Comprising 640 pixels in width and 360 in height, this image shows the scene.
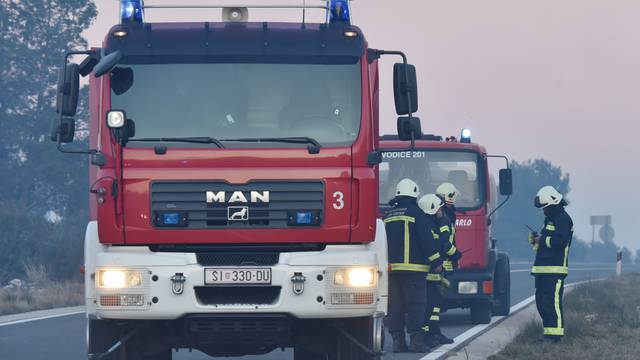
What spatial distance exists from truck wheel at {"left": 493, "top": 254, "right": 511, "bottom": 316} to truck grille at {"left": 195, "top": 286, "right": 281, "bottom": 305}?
10531 millimetres

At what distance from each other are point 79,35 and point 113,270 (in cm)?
5122

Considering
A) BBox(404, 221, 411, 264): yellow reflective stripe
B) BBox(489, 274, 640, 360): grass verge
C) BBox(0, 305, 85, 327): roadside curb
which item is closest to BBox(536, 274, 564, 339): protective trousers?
BBox(489, 274, 640, 360): grass verge

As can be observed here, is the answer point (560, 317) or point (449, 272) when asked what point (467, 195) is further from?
point (560, 317)

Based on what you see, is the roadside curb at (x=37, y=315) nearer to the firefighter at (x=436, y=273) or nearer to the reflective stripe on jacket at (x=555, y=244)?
the firefighter at (x=436, y=273)

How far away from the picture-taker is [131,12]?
411 inches

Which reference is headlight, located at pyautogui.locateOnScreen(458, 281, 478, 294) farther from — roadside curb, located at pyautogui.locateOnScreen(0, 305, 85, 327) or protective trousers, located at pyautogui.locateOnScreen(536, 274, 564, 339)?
roadside curb, located at pyautogui.locateOnScreen(0, 305, 85, 327)

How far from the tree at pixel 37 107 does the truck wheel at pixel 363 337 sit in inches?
1684

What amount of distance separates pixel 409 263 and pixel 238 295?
4813 mm

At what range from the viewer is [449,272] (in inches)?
645

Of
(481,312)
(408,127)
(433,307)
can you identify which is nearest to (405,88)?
(408,127)

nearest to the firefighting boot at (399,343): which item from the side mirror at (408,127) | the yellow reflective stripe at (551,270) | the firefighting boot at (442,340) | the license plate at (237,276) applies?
the firefighting boot at (442,340)

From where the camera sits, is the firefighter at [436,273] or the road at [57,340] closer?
the road at [57,340]

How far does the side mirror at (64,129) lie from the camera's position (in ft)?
33.1

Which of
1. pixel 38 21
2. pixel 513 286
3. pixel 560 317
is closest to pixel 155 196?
pixel 560 317
